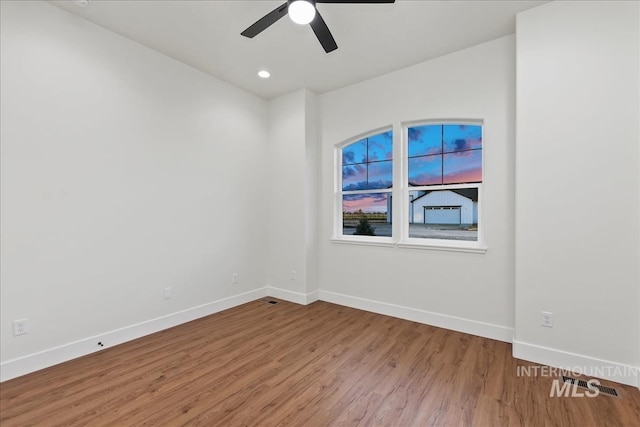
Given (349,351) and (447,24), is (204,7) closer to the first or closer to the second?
(447,24)

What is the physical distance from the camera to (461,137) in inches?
132

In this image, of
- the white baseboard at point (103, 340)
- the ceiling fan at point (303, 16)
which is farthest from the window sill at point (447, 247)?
the white baseboard at point (103, 340)

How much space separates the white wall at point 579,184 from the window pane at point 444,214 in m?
0.68

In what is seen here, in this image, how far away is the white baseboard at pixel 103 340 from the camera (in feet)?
7.47

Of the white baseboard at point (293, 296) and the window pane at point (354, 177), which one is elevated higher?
the window pane at point (354, 177)

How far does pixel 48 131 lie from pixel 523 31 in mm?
4277

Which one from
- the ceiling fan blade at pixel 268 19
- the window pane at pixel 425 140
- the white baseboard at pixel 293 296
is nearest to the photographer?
the ceiling fan blade at pixel 268 19

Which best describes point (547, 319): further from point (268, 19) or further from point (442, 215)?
point (268, 19)

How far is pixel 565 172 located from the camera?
2402 mm

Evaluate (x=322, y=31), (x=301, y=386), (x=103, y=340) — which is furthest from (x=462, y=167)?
(x=103, y=340)

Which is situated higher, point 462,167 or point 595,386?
point 462,167

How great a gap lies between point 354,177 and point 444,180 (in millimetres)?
1271

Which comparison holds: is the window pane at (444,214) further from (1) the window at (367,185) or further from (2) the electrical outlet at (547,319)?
(2) the electrical outlet at (547,319)

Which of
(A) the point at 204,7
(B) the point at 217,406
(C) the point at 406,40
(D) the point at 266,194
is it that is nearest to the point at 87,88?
(A) the point at 204,7
